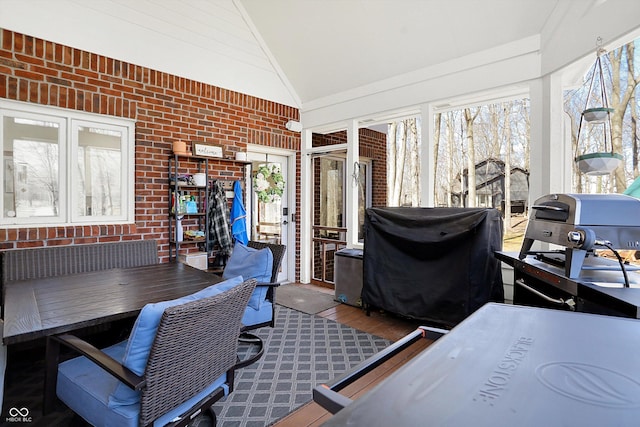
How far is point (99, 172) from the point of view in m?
3.65

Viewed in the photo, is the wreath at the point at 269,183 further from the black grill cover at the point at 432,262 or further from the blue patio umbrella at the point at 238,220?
the black grill cover at the point at 432,262

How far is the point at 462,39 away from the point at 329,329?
332 centimetres

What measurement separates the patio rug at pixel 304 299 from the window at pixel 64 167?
7.04ft

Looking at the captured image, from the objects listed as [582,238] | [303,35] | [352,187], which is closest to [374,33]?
[303,35]

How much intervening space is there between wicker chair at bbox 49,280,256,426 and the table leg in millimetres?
23

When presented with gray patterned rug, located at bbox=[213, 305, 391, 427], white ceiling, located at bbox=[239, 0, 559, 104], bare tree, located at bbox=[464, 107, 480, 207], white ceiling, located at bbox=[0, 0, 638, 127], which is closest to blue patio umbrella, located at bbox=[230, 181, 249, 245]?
gray patterned rug, located at bbox=[213, 305, 391, 427]

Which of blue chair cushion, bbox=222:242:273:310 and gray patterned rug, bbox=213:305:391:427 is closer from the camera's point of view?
gray patterned rug, bbox=213:305:391:427

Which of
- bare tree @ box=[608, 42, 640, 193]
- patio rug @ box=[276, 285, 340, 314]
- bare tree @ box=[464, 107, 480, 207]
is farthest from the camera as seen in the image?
patio rug @ box=[276, 285, 340, 314]

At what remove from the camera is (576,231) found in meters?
1.77

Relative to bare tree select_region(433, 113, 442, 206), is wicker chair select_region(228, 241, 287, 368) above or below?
below

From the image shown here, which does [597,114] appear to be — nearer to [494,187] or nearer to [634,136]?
[634,136]

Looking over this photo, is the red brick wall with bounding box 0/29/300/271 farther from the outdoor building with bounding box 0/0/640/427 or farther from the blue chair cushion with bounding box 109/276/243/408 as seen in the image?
the blue chair cushion with bounding box 109/276/243/408

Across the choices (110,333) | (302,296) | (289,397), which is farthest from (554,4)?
(110,333)

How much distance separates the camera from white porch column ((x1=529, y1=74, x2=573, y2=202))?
124 inches
